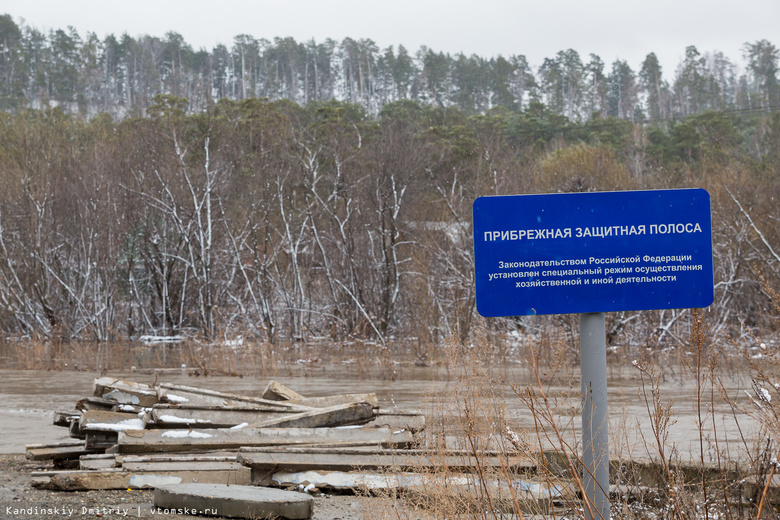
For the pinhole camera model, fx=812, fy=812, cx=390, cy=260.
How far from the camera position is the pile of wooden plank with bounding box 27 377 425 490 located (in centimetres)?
686

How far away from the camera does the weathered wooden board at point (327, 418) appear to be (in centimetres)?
794

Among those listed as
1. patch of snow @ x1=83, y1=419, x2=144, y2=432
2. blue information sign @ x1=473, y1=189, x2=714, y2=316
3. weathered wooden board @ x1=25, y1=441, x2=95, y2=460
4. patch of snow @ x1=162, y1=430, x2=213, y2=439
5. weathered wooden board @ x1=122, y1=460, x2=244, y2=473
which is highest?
blue information sign @ x1=473, y1=189, x2=714, y2=316

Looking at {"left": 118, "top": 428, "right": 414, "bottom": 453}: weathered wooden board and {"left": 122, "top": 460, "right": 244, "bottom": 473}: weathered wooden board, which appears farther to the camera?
{"left": 118, "top": 428, "right": 414, "bottom": 453}: weathered wooden board

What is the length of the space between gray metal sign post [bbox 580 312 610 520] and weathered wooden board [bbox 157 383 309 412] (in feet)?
17.8

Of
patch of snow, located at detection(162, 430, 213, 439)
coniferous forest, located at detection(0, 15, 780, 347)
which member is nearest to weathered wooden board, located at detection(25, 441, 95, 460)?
patch of snow, located at detection(162, 430, 213, 439)

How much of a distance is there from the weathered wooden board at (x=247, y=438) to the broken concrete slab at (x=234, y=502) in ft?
4.63

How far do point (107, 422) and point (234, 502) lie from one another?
2.80 meters

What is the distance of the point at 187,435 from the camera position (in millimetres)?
7707

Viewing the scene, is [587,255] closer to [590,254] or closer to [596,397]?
[590,254]

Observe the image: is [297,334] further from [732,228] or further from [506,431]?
[506,431]

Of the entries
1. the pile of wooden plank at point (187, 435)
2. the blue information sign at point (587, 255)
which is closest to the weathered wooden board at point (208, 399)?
the pile of wooden plank at point (187, 435)

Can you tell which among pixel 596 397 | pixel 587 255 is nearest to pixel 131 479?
pixel 596 397

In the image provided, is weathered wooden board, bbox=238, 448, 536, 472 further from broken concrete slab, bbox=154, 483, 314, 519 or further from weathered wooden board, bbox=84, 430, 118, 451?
weathered wooden board, bbox=84, 430, 118, 451

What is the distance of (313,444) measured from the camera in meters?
7.54
